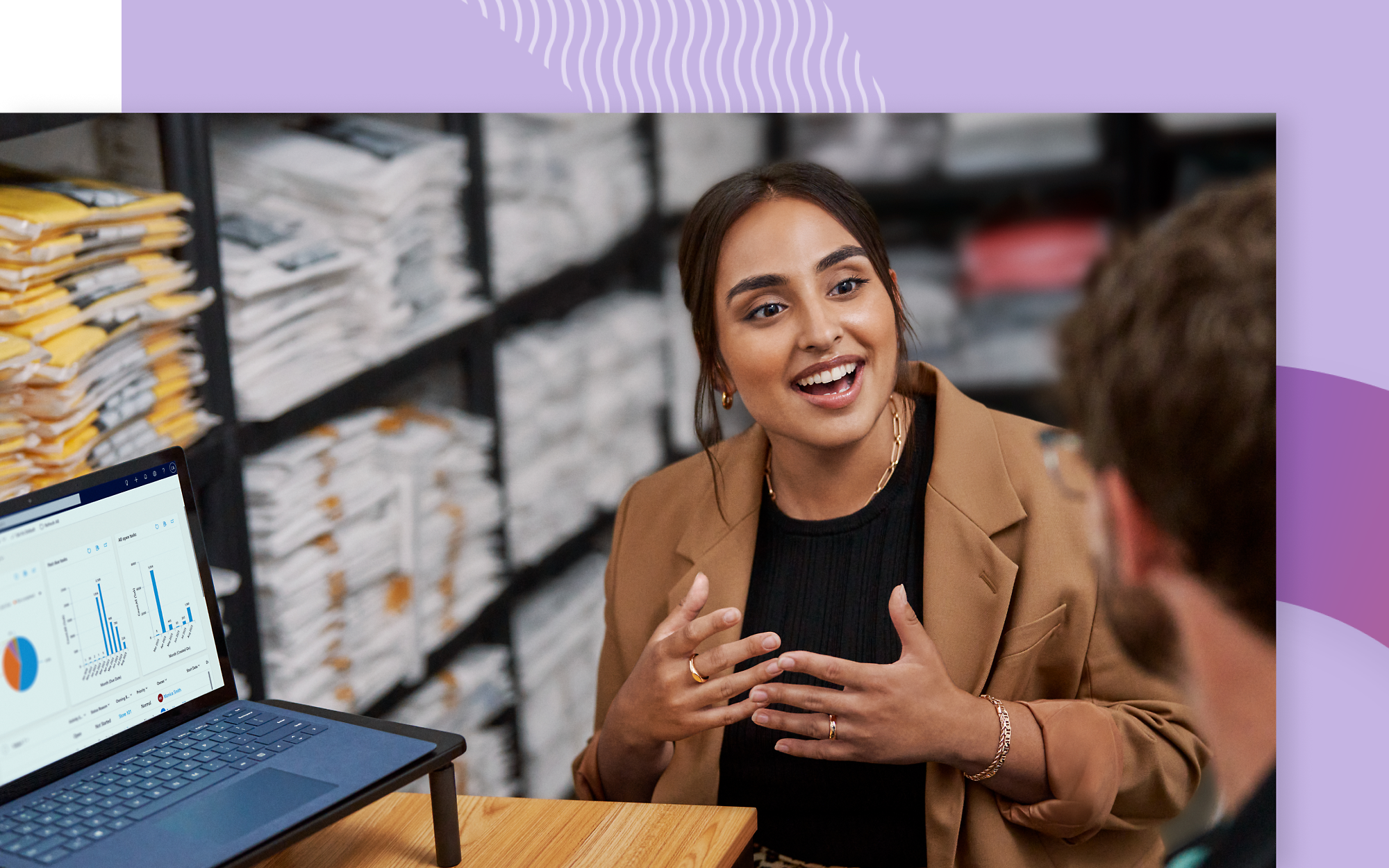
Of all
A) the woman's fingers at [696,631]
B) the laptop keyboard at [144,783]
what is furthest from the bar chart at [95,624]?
the woman's fingers at [696,631]

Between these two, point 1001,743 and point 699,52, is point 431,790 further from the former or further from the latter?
point 699,52

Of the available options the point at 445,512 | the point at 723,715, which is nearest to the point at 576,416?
the point at 445,512

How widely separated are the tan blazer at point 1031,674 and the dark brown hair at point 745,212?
24 cm

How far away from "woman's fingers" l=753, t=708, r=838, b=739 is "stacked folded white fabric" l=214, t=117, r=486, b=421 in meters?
0.90

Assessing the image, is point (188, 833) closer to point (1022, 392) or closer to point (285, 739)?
point (285, 739)

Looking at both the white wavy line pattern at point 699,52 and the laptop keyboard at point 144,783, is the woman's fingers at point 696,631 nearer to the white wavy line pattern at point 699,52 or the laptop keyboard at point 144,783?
the laptop keyboard at point 144,783

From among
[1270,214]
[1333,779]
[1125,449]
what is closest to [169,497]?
[1125,449]

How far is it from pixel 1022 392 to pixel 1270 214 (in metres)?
0.43

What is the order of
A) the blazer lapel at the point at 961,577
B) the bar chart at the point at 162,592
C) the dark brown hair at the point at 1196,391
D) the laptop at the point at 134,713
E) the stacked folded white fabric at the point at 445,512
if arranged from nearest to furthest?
the dark brown hair at the point at 1196,391 → the laptop at the point at 134,713 → the bar chart at the point at 162,592 → the blazer lapel at the point at 961,577 → the stacked folded white fabric at the point at 445,512

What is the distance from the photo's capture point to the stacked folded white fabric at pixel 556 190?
6.57 feet

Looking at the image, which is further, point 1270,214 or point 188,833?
point 1270,214

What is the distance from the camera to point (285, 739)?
1430mm

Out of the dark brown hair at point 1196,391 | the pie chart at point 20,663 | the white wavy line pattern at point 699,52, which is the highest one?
the white wavy line pattern at point 699,52

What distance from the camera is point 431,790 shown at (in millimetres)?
1396
